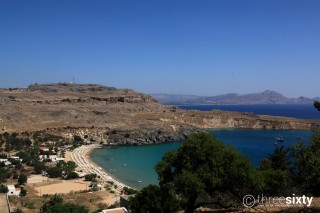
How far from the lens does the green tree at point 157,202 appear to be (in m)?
20.6

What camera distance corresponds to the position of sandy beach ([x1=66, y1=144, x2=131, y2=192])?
1868 inches

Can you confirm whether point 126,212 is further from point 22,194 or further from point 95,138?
point 95,138

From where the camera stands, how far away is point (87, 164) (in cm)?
5772

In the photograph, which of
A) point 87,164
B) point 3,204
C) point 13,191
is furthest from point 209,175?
point 87,164

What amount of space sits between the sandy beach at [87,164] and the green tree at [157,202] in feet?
67.5

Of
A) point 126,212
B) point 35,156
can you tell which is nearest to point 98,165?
point 35,156

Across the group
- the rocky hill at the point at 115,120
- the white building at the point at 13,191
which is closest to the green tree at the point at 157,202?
the white building at the point at 13,191

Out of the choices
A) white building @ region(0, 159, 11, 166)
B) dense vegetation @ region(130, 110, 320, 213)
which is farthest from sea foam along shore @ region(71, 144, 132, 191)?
dense vegetation @ region(130, 110, 320, 213)

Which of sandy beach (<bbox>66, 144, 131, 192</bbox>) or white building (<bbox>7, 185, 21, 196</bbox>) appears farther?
sandy beach (<bbox>66, 144, 131, 192</bbox>)

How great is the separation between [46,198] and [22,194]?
332 centimetres

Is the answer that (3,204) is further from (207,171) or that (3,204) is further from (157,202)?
(207,171)

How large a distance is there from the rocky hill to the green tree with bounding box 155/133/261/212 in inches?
2598

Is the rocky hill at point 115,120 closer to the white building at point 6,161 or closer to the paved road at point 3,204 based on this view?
the white building at point 6,161

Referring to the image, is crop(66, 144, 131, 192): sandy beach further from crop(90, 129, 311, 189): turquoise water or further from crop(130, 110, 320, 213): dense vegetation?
crop(130, 110, 320, 213): dense vegetation
